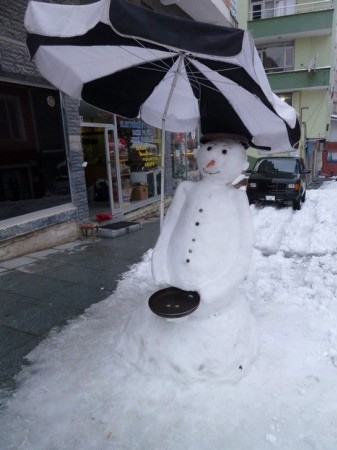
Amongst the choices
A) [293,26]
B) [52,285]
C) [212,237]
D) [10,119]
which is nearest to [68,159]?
[10,119]

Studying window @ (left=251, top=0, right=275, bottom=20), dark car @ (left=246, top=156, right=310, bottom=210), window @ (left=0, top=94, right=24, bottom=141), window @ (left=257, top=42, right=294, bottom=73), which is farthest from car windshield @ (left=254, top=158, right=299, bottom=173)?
window @ (left=251, top=0, right=275, bottom=20)

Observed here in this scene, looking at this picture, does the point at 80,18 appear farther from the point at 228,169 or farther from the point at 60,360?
the point at 60,360

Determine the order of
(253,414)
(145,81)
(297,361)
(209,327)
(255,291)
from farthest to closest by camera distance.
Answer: (255,291)
(145,81)
(297,361)
(209,327)
(253,414)

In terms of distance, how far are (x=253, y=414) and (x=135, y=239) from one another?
16.7ft

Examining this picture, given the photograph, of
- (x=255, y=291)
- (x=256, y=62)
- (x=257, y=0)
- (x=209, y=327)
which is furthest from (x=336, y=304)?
(x=257, y=0)

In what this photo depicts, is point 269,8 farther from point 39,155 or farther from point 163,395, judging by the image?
point 163,395

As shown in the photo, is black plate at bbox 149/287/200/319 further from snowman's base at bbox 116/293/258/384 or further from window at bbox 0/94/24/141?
window at bbox 0/94/24/141

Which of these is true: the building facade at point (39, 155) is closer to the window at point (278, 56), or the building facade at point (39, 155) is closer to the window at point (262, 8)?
the window at point (278, 56)

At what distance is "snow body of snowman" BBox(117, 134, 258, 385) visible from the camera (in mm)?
2857

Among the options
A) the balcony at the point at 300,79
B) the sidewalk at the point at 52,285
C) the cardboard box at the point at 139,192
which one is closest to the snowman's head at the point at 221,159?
the sidewalk at the point at 52,285

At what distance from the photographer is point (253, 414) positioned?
260cm

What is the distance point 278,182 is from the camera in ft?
35.6

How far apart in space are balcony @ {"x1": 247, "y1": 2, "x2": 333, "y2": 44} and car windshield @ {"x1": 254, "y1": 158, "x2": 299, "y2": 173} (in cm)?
1130

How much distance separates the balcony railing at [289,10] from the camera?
20031 mm
